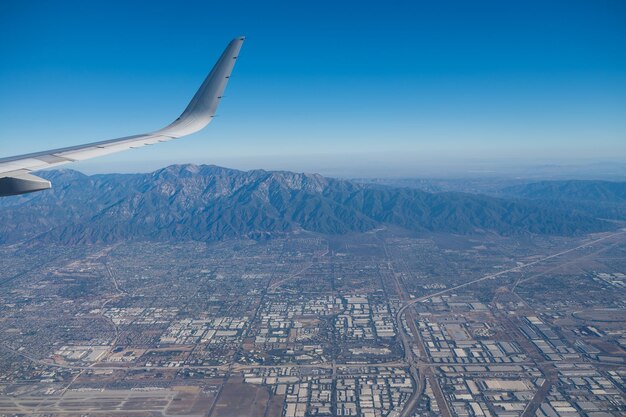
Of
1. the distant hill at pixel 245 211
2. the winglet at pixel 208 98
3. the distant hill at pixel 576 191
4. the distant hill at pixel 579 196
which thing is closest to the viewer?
the winglet at pixel 208 98

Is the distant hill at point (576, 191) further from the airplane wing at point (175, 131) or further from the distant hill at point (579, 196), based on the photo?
the airplane wing at point (175, 131)

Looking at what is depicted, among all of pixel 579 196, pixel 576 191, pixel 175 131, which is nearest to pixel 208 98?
pixel 175 131

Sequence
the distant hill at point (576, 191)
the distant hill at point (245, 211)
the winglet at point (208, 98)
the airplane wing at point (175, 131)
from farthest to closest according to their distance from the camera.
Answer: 1. the distant hill at point (576, 191)
2. the distant hill at point (245, 211)
3. the winglet at point (208, 98)
4. the airplane wing at point (175, 131)

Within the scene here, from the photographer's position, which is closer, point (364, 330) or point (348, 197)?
point (364, 330)

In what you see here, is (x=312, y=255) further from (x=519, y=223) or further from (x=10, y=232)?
(x=10, y=232)

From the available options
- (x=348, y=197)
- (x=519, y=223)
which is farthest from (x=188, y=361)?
(x=348, y=197)

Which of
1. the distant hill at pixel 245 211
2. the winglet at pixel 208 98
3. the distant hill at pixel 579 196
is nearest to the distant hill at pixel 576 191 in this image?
the distant hill at pixel 579 196
